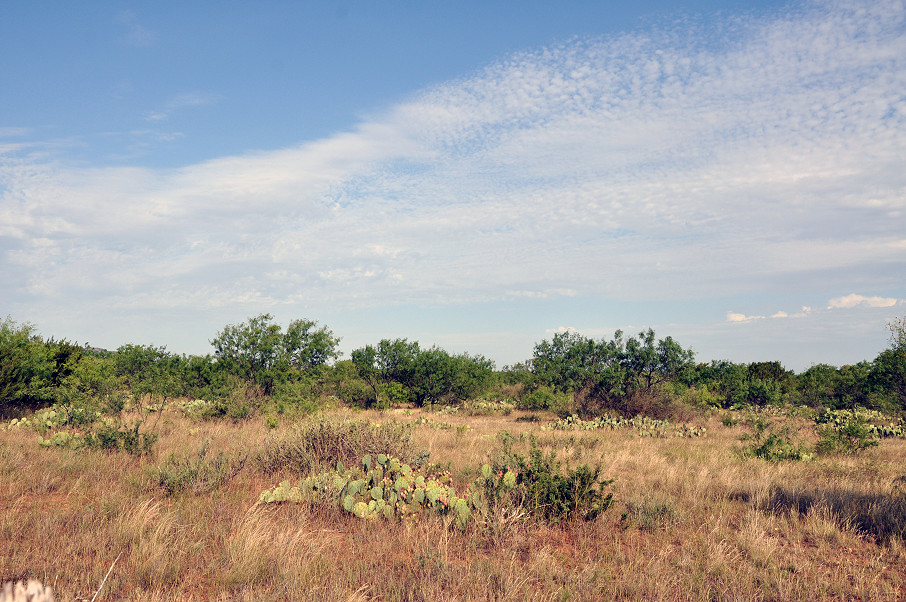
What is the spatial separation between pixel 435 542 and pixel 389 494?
140 cm

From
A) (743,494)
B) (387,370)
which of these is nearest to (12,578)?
(743,494)

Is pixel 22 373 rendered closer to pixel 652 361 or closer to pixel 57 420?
pixel 57 420

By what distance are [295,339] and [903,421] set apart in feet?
82.2

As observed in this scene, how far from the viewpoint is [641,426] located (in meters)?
17.7

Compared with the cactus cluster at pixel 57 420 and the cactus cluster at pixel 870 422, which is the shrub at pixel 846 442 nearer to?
the cactus cluster at pixel 870 422

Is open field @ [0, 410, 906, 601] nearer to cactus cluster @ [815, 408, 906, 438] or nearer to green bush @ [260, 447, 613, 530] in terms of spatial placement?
green bush @ [260, 447, 613, 530]

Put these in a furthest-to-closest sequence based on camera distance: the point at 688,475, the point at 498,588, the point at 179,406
→ the point at 179,406 → the point at 688,475 → the point at 498,588

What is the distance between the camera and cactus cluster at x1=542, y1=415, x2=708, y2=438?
16641 millimetres

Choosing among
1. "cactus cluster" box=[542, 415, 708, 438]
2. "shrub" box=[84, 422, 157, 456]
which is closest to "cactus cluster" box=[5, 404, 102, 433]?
"shrub" box=[84, 422, 157, 456]

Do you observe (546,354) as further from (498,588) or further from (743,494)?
(498,588)

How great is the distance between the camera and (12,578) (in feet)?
15.7

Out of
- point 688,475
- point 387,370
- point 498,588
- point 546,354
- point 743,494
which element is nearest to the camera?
point 498,588

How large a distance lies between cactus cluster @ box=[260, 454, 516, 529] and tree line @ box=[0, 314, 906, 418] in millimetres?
11689

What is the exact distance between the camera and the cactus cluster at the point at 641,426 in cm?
1664
